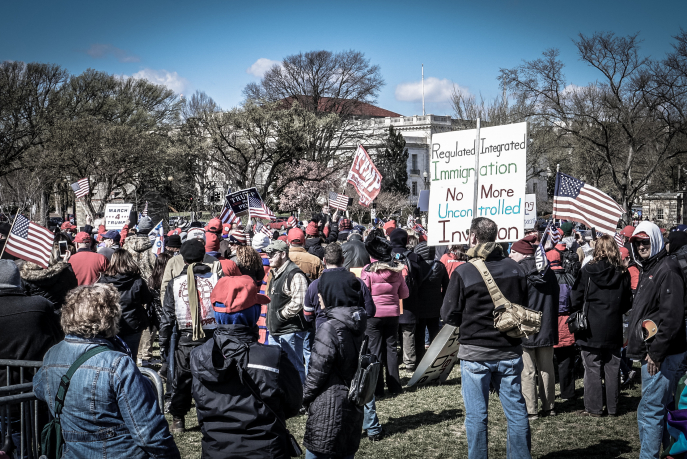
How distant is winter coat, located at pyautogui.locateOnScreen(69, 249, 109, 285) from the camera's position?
26.3 feet

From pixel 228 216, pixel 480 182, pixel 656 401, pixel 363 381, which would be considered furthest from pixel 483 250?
pixel 228 216

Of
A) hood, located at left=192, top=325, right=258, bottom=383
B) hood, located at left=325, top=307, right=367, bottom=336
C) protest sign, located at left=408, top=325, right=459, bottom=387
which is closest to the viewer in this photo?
hood, located at left=192, top=325, right=258, bottom=383

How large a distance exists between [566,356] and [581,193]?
216 centimetres

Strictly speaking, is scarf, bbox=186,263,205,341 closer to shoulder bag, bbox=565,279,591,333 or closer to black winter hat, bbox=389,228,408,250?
black winter hat, bbox=389,228,408,250

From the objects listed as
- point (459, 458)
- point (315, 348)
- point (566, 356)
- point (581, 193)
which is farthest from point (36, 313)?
point (581, 193)

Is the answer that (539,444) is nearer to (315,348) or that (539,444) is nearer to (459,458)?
(459,458)

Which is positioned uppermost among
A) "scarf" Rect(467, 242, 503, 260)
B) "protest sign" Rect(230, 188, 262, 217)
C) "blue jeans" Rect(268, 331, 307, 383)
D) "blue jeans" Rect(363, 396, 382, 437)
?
"protest sign" Rect(230, 188, 262, 217)

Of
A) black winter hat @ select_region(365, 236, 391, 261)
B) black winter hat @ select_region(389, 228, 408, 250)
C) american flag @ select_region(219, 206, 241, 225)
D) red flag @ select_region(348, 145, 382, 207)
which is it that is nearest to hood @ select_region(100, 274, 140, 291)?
black winter hat @ select_region(365, 236, 391, 261)

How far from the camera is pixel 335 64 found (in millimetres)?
58688

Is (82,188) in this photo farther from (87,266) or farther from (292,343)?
(292,343)

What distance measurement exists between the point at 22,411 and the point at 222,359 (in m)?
1.45

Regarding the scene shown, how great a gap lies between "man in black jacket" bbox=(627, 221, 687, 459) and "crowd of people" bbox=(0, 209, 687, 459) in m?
0.01

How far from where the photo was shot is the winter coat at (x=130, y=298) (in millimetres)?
6824

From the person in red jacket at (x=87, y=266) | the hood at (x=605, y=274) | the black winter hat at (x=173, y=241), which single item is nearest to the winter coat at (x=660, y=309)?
the hood at (x=605, y=274)
